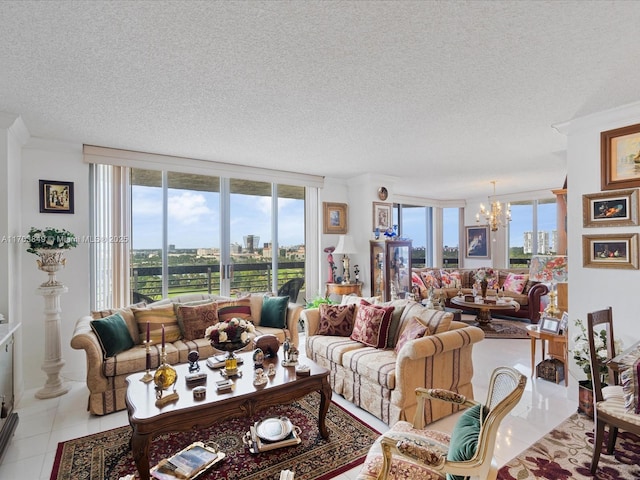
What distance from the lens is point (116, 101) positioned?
2605mm

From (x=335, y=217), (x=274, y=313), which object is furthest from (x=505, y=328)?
(x=274, y=313)

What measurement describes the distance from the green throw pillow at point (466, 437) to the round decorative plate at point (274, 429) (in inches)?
51.9

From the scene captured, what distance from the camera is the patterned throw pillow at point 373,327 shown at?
3232mm

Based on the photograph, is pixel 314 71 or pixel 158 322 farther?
pixel 158 322

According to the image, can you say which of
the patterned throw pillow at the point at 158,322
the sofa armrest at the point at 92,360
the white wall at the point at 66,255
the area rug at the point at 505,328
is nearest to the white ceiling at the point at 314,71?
the white wall at the point at 66,255

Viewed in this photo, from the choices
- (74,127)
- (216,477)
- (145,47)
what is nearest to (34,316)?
(74,127)

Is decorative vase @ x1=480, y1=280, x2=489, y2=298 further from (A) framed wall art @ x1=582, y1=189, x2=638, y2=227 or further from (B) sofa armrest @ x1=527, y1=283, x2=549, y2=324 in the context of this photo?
(A) framed wall art @ x1=582, y1=189, x2=638, y2=227

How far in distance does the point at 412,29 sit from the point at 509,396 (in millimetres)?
1810

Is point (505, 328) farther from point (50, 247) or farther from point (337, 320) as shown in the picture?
point (50, 247)

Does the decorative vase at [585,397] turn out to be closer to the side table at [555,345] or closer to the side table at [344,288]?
the side table at [555,345]

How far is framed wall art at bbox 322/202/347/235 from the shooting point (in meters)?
5.59

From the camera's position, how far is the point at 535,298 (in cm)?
593

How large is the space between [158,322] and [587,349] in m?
4.13

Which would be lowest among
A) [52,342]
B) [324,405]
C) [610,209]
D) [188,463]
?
[188,463]
